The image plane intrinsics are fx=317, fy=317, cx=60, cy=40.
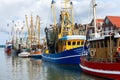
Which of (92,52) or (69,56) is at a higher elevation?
(92,52)

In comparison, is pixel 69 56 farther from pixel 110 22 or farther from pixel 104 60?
pixel 110 22

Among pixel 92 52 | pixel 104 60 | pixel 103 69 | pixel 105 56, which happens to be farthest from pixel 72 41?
pixel 103 69

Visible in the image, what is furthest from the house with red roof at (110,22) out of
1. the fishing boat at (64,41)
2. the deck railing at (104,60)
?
the deck railing at (104,60)

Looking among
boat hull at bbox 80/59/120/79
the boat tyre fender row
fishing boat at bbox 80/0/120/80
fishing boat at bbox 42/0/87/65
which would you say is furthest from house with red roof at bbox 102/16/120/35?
boat hull at bbox 80/59/120/79

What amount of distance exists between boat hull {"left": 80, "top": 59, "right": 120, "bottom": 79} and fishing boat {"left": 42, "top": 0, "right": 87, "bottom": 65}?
8.80 m

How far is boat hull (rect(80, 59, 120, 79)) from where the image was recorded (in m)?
28.2

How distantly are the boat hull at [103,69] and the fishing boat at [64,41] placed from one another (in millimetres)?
8798

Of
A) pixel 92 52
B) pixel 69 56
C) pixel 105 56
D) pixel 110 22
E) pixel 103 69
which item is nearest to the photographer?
pixel 103 69

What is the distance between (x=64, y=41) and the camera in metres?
50.1

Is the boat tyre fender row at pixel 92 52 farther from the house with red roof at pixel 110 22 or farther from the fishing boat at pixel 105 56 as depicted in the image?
the house with red roof at pixel 110 22

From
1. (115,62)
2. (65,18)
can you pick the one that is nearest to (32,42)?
(65,18)

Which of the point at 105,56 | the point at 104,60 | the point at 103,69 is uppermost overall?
the point at 105,56

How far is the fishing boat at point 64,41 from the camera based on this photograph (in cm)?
4625

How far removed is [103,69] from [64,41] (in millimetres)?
20126
